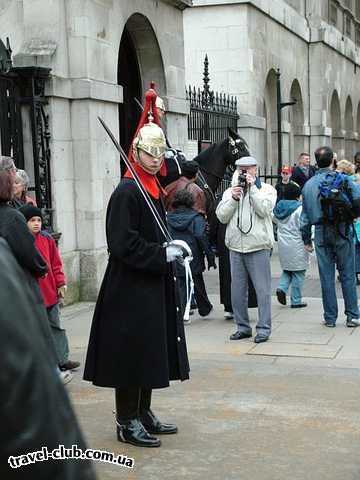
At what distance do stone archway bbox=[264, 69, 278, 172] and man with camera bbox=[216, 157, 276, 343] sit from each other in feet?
40.4

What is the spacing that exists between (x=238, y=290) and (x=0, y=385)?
6396 millimetres

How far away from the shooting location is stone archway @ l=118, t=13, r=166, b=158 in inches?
460

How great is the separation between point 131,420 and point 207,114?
10277 mm

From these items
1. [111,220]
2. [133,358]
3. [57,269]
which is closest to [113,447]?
[133,358]

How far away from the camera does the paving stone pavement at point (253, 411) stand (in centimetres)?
428

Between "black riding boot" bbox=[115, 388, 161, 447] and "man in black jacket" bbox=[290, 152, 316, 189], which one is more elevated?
"man in black jacket" bbox=[290, 152, 316, 189]

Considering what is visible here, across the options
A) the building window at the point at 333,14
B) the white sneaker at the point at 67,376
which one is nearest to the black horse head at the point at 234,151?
the white sneaker at the point at 67,376

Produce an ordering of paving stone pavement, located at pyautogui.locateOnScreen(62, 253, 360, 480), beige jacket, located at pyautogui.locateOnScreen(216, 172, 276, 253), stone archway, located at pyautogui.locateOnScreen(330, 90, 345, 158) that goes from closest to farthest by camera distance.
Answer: paving stone pavement, located at pyautogui.locateOnScreen(62, 253, 360, 480), beige jacket, located at pyautogui.locateOnScreen(216, 172, 276, 253), stone archway, located at pyautogui.locateOnScreen(330, 90, 345, 158)

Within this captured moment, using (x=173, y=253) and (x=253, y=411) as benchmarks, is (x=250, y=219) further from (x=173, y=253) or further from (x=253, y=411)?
(x=173, y=253)

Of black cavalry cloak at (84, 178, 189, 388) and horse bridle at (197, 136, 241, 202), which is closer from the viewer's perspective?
black cavalry cloak at (84, 178, 189, 388)

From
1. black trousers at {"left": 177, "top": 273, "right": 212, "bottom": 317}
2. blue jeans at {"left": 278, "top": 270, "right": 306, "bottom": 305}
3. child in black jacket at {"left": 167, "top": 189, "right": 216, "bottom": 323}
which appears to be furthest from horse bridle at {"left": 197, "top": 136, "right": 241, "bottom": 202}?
black trousers at {"left": 177, "top": 273, "right": 212, "bottom": 317}

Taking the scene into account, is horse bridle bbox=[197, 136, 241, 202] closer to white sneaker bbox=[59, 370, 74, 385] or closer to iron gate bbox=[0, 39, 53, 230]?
iron gate bbox=[0, 39, 53, 230]

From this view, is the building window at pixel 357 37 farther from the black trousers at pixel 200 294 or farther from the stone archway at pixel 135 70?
the black trousers at pixel 200 294

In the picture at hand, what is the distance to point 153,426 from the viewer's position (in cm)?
479
